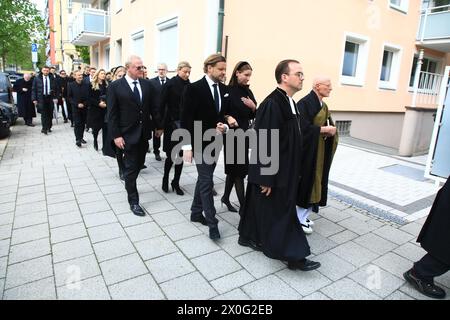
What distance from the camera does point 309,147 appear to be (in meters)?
3.46

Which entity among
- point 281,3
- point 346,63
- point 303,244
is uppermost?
point 281,3

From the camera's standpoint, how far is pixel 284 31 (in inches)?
372

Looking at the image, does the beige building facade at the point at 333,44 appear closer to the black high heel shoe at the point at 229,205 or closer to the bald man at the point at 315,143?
the black high heel shoe at the point at 229,205

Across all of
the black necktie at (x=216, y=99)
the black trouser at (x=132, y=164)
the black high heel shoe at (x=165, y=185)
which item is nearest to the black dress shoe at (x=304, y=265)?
the black necktie at (x=216, y=99)

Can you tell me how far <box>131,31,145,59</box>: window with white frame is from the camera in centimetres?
1282

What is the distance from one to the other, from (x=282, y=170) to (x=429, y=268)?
150 centimetres

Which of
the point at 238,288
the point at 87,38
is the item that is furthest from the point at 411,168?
the point at 87,38

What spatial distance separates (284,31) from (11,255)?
8562 millimetres

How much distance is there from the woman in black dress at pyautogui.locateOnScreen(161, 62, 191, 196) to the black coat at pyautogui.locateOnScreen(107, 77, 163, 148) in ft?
2.06

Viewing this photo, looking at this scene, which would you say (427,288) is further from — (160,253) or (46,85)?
(46,85)

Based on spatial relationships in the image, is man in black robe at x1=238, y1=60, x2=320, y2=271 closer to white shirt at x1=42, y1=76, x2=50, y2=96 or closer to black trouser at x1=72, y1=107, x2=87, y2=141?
black trouser at x1=72, y1=107, x2=87, y2=141

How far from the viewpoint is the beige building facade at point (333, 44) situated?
880 cm

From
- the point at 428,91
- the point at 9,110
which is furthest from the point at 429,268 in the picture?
the point at 9,110

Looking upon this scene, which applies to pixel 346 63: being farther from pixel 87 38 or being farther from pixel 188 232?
pixel 87 38
